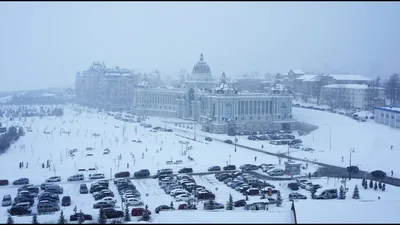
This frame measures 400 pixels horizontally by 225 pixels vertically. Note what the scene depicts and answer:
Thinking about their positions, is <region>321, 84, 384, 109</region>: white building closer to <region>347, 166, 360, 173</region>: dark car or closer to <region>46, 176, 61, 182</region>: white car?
<region>347, 166, 360, 173</region>: dark car

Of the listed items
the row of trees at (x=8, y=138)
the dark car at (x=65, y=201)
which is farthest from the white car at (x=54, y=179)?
the row of trees at (x=8, y=138)

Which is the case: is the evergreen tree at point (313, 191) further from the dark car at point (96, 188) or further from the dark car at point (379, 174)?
the dark car at point (96, 188)

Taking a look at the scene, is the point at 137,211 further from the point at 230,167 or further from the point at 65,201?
the point at 230,167

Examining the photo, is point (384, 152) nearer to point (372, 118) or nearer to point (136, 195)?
point (372, 118)

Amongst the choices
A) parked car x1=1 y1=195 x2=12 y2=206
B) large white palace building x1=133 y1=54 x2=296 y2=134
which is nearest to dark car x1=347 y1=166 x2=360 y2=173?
large white palace building x1=133 y1=54 x2=296 y2=134

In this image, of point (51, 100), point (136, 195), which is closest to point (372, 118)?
point (136, 195)

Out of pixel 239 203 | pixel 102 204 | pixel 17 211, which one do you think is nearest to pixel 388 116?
pixel 239 203
